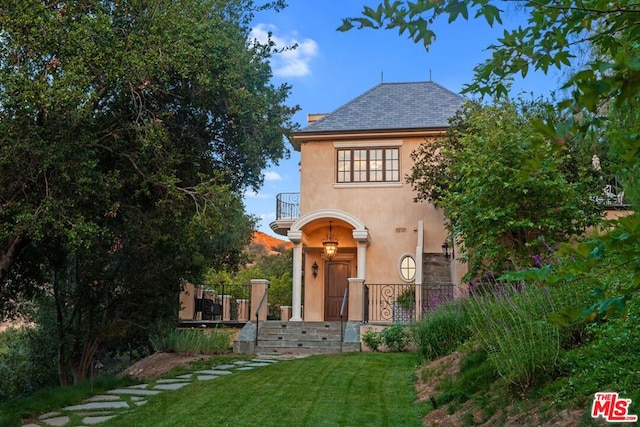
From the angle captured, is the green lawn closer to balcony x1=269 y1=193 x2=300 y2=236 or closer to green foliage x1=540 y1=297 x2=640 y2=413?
green foliage x1=540 y1=297 x2=640 y2=413

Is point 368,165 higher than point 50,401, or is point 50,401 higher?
point 368,165

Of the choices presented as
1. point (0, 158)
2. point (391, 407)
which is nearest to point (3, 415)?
point (0, 158)

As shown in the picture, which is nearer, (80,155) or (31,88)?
(31,88)

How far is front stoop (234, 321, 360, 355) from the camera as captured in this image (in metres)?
14.2

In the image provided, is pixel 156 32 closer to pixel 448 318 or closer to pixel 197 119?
pixel 197 119

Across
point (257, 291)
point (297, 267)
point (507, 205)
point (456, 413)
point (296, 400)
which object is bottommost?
point (296, 400)

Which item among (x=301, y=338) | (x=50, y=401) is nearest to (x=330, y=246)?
(x=301, y=338)

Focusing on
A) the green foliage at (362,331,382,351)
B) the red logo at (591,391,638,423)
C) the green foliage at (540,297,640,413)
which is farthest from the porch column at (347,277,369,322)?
the red logo at (591,391,638,423)

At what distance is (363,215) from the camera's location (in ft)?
62.7

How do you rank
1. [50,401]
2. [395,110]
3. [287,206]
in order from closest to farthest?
[50,401] < [287,206] < [395,110]

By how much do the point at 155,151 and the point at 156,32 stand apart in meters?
1.73

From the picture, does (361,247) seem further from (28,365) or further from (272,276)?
(272,276)

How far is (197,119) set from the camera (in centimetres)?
1027

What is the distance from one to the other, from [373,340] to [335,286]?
21.0 feet
